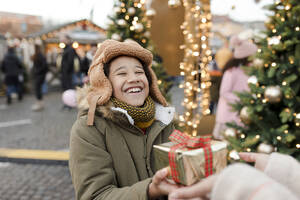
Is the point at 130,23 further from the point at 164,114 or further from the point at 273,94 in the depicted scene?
the point at 164,114

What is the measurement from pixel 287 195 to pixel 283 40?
2.71 meters

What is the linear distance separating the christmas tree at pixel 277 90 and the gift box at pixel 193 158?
2.13 metres

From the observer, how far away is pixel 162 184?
39.3 inches

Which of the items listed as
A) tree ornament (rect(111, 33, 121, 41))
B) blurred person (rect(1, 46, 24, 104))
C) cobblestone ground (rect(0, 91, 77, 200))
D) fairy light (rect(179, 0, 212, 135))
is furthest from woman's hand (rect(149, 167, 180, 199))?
blurred person (rect(1, 46, 24, 104))

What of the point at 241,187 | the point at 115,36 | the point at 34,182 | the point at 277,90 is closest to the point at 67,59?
the point at 115,36

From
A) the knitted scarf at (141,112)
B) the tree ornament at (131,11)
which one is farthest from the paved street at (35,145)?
the knitted scarf at (141,112)

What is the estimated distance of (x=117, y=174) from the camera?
1.34 metres

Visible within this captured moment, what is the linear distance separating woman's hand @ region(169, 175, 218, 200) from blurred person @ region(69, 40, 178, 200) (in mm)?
428

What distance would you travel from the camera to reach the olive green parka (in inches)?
49.3

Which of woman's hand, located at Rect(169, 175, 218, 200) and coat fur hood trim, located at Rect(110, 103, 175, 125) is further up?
woman's hand, located at Rect(169, 175, 218, 200)

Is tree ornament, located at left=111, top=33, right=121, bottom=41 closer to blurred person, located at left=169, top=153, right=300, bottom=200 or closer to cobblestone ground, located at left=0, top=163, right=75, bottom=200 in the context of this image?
cobblestone ground, located at left=0, top=163, right=75, bottom=200

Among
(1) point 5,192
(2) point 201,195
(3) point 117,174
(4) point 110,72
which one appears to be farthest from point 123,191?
(1) point 5,192

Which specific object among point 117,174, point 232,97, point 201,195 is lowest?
point 232,97

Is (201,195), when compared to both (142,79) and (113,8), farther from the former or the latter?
(113,8)
